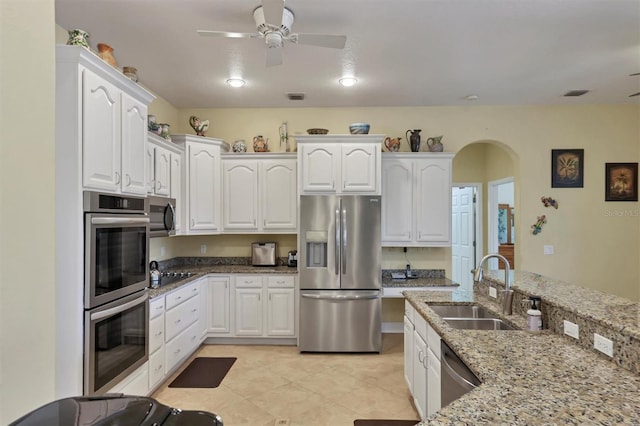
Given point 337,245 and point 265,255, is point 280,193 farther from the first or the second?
point 337,245

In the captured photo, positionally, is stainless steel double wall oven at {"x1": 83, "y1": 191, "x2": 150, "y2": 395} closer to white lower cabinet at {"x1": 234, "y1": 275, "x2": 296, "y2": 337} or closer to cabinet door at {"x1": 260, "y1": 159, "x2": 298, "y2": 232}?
white lower cabinet at {"x1": 234, "y1": 275, "x2": 296, "y2": 337}

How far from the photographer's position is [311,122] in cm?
448

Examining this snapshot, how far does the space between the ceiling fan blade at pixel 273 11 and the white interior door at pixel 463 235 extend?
4.27 m

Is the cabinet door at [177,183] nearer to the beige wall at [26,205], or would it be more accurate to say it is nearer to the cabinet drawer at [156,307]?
A: the cabinet drawer at [156,307]

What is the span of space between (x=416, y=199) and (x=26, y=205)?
12.2ft

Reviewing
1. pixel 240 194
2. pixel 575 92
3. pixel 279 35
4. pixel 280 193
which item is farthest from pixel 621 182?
pixel 240 194

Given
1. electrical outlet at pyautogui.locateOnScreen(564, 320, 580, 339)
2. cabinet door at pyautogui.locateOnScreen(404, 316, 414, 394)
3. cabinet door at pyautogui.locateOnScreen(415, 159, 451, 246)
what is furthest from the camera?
cabinet door at pyautogui.locateOnScreen(415, 159, 451, 246)

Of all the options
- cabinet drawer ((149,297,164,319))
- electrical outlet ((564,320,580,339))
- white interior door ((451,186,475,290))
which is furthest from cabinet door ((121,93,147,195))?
white interior door ((451,186,475,290))

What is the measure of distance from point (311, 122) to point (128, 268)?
9.62 ft

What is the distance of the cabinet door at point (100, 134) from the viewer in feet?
6.28

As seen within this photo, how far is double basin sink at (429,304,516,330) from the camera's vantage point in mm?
2213

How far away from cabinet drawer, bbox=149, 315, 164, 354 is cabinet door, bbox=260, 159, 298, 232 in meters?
1.66

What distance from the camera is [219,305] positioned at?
3947mm

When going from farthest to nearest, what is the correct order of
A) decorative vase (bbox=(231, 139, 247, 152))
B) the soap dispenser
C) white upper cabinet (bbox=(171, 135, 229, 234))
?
decorative vase (bbox=(231, 139, 247, 152))
white upper cabinet (bbox=(171, 135, 229, 234))
the soap dispenser
